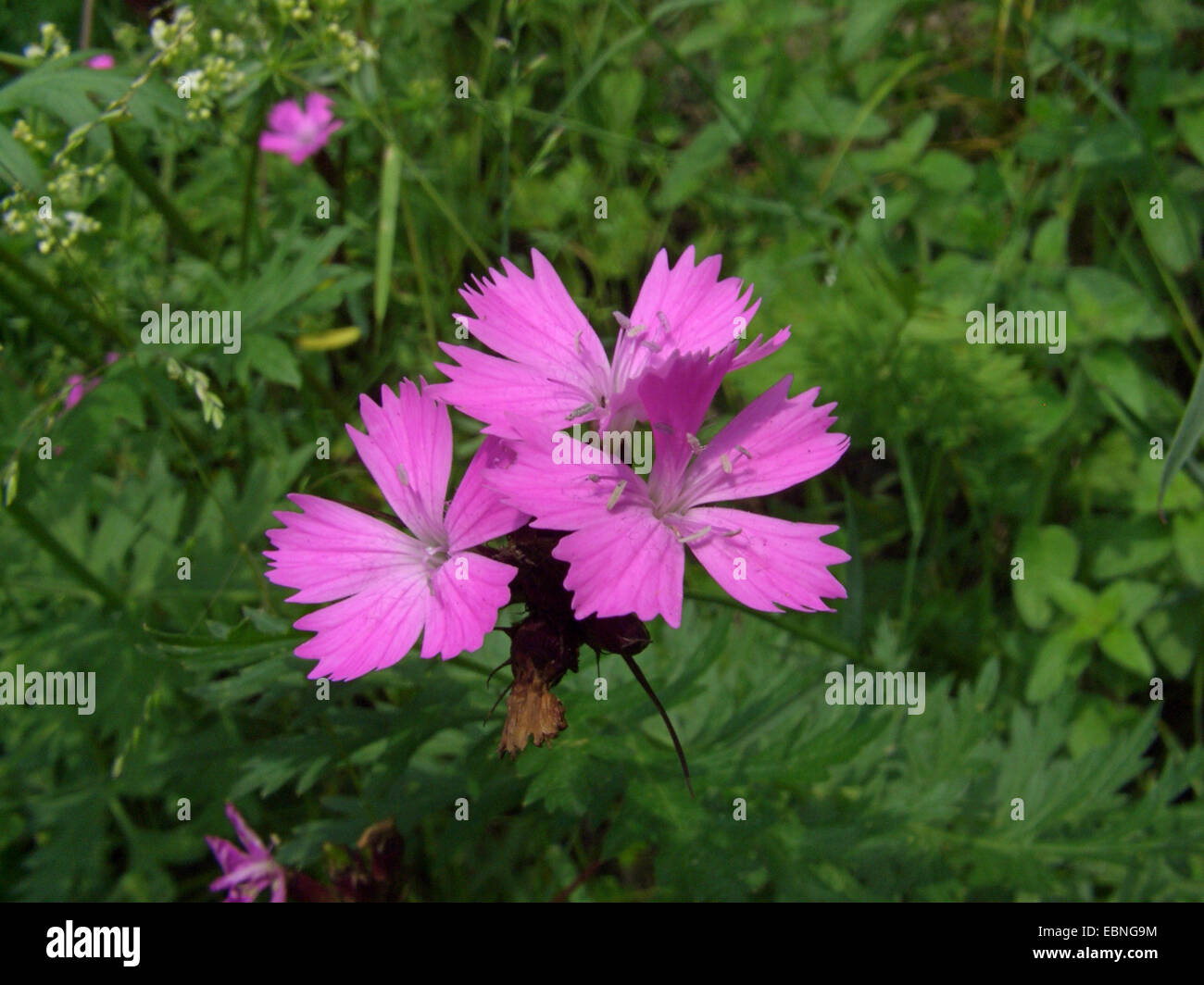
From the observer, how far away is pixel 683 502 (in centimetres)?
146

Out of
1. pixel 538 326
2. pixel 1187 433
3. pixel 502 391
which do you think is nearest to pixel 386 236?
pixel 538 326

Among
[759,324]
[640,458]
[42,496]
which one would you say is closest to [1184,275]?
[759,324]

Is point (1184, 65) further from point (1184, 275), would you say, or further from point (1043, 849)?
point (1043, 849)

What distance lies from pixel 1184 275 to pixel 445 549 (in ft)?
9.46

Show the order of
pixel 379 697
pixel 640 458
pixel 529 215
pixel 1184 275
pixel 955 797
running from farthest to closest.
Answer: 1. pixel 529 215
2. pixel 1184 275
3. pixel 379 697
4. pixel 955 797
5. pixel 640 458

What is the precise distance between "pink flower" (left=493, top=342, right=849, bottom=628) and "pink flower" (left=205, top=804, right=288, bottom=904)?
1.16 m

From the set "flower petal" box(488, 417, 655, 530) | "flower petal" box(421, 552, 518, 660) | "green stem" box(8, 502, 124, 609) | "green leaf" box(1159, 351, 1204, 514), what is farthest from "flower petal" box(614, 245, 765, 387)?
"green stem" box(8, 502, 124, 609)

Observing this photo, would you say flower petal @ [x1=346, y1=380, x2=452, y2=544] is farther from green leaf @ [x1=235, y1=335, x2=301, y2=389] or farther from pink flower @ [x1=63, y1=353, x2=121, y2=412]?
pink flower @ [x1=63, y1=353, x2=121, y2=412]

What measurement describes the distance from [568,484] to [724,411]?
2.12 metres

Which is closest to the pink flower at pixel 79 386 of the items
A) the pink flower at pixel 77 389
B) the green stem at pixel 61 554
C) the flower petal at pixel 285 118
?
the pink flower at pixel 77 389

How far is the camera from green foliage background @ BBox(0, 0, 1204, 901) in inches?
81.9

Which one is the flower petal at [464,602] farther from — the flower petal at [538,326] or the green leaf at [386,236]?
the green leaf at [386,236]

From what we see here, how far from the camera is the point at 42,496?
2.52 m

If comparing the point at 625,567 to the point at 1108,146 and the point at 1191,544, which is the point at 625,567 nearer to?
the point at 1191,544
